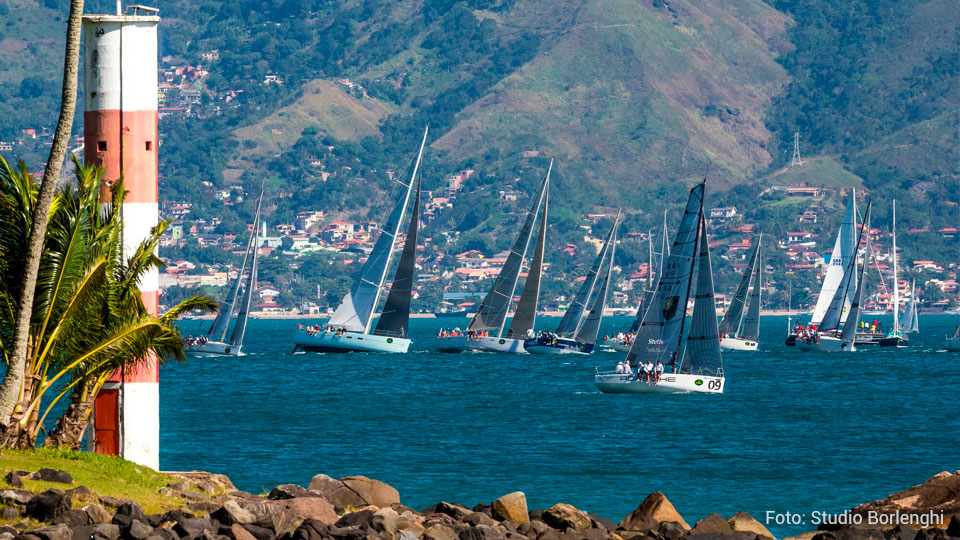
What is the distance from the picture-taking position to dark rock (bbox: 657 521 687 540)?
20.4 meters

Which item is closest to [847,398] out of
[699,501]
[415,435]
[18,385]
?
[415,435]

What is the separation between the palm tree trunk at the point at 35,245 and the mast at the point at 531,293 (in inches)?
2907

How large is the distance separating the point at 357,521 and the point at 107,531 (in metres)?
3.29

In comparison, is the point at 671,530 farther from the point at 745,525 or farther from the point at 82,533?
the point at 82,533

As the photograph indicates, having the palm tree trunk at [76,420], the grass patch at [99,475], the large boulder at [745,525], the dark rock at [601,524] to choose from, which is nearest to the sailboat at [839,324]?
the large boulder at [745,525]

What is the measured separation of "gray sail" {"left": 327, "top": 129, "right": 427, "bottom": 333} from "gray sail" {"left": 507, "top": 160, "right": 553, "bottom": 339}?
893 centimetres

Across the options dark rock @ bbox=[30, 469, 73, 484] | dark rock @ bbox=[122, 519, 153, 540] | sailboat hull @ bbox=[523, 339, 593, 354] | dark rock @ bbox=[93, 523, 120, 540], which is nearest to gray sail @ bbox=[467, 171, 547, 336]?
sailboat hull @ bbox=[523, 339, 593, 354]

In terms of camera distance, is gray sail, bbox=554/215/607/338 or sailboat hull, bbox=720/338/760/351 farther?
sailboat hull, bbox=720/338/760/351

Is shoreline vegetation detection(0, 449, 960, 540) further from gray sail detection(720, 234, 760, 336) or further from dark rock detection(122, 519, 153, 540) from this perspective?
gray sail detection(720, 234, 760, 336)

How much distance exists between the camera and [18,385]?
1923 cm

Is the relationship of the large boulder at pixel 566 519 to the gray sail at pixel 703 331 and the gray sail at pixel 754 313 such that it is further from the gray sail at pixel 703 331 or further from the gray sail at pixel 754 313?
the gray sail at pixel 754 313

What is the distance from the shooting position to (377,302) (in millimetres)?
90750

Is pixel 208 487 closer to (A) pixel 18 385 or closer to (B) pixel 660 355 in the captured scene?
(A) pixel 18 385

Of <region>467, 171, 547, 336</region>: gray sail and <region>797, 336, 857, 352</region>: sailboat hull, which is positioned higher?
<region>467, 171, 547, 336</region>: gray sail
